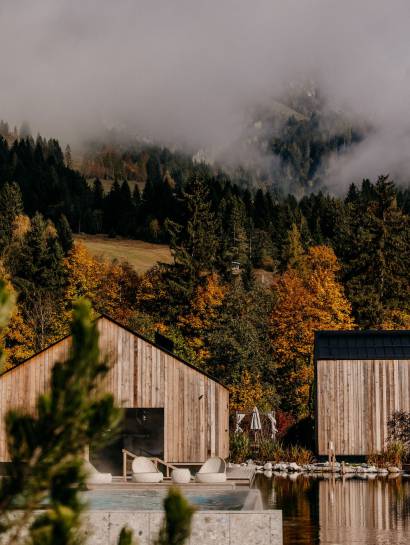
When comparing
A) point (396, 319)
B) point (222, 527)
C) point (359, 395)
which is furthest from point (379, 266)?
point (222, 527)

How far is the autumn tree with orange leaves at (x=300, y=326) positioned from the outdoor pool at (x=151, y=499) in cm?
2513

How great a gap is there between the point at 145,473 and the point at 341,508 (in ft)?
14.9

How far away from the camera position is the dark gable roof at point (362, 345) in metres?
35.1

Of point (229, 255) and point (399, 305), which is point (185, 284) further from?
point (399, 305)

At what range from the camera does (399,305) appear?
66625mm

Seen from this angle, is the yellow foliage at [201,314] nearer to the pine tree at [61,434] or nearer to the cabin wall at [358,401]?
the cabin wall at [358,401]

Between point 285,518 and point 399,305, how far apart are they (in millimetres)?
46527

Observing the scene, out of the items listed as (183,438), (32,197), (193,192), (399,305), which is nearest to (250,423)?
(183,438)

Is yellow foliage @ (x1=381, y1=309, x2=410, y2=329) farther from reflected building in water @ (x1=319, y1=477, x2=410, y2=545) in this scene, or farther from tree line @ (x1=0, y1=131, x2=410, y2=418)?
reflected building in water @ (x1=319, y1=477, x2=410, y2=545)

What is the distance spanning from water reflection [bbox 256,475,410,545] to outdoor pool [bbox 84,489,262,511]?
1.15 metres

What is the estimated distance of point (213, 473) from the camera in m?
23.8

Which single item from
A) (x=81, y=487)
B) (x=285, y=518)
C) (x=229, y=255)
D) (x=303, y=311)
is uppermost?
(x=229, y=255)

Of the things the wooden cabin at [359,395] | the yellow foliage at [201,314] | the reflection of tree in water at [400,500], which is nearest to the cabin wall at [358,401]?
the wooden cabin at [359,395]

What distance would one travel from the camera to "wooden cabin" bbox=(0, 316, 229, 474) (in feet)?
96.9
